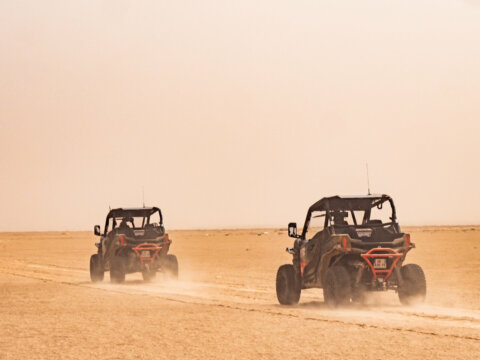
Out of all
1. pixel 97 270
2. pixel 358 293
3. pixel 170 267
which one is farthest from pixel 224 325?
pixel 97 270

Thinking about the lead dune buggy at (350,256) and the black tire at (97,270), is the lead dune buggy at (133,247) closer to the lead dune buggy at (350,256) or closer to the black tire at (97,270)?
the black tire at (97,270)

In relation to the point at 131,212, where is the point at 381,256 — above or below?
below

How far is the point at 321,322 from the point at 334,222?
10.1 ft

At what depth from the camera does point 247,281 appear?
25672mm

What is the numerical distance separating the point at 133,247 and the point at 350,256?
35.1 feet

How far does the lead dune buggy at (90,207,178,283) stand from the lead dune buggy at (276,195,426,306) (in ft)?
28.9

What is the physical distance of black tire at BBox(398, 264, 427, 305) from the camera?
15914 mm

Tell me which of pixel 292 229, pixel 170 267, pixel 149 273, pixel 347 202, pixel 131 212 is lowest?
pixel 149 273

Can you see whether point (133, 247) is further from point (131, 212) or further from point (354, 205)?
point (354, 205)

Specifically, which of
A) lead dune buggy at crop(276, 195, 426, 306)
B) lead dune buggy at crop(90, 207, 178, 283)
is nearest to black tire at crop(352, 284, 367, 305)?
lead dune buggy at crop(276, 195, 426, 306)

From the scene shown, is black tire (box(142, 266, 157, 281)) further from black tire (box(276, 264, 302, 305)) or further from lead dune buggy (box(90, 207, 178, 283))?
black tire (box(276, 264, 302, 305))

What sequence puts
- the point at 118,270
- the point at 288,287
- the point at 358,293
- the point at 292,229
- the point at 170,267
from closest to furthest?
the point at 358,293 < the point at 292,229 < the point at 288,287 < the point at 118,270 < the point at 170,267

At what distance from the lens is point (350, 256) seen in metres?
15.8

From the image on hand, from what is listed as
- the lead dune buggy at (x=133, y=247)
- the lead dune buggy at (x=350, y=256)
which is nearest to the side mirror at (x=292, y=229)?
the lead dune buggy at (x=350, y=256)
